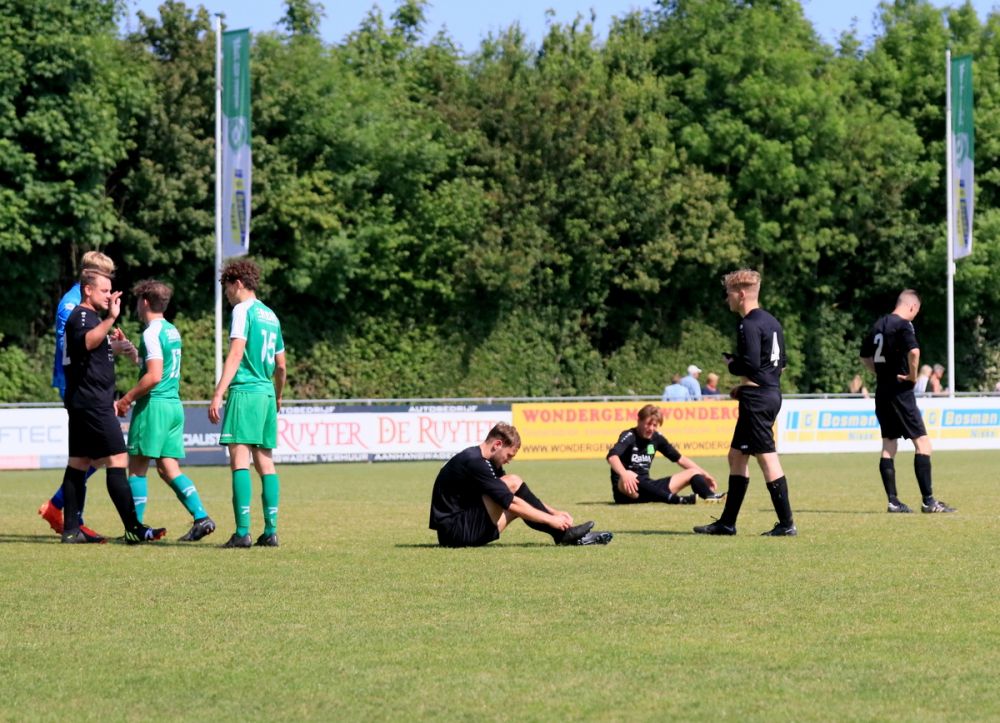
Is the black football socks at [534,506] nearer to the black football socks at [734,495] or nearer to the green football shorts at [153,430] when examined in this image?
the black football socks at [734,495]

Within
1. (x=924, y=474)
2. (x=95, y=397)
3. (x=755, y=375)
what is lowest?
(x=924, y=474)

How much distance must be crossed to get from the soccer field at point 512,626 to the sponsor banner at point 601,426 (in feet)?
54.1

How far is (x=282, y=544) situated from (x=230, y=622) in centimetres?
438

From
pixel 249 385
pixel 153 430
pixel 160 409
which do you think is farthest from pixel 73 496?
pixel 249 385

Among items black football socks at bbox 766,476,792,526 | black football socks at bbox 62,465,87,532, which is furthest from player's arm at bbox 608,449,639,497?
black football socks at bbox 62,465,87,532

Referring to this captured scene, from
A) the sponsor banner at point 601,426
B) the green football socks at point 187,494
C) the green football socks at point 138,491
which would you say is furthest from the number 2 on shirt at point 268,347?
the sponsor banner at point 601,426

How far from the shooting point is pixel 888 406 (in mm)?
15680

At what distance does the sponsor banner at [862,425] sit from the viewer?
32781 millimetres

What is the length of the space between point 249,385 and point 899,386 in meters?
6.44

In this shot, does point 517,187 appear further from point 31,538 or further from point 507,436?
point 507,436

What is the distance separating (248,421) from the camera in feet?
39.2

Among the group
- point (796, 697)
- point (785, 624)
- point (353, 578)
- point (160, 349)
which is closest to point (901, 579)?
point (785, 624)

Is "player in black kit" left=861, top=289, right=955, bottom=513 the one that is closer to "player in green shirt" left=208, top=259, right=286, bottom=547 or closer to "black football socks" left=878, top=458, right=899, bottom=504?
"black football socks" left=878, top=458, right=899, bottom=504

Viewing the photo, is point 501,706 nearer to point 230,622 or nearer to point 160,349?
point 230,622
